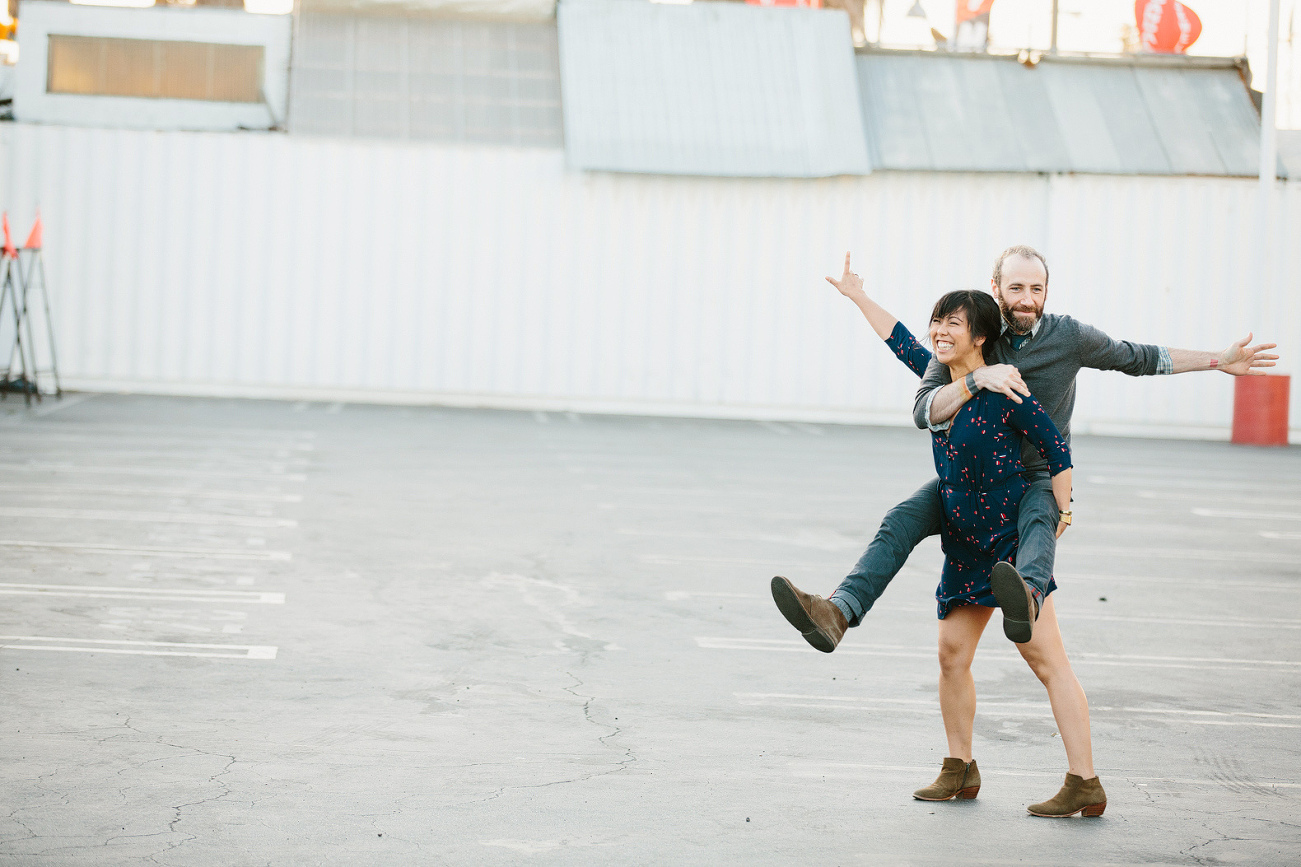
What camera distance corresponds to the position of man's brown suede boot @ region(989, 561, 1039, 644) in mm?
4449

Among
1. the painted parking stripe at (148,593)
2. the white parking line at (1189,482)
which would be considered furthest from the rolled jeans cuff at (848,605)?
the white parking line at (1189,482)

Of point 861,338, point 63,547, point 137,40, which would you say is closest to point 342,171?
point 137,40

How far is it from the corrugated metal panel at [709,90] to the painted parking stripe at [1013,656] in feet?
49.5

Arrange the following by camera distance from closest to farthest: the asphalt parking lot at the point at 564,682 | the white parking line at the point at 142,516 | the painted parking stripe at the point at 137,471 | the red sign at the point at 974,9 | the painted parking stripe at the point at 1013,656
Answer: the asphalt parking lot at the point at 564,682 → the painted parking stripe at the point at 1013,656 → the white parking line at the point at 142,516 → the painted parking stripe at the point at 137,471 → the red sign at the point at 974,9

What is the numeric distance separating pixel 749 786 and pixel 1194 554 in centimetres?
727

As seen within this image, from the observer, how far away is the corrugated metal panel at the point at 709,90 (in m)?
22.1

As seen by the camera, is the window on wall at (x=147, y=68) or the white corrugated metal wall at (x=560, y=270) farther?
the window on wall at (x=147, y=68)

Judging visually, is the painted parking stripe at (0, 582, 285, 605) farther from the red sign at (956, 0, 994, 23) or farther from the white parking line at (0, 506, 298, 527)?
the red sign at (956, 0, 994, 23)

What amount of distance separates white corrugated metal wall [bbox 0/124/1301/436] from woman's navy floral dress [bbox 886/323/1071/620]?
17825 millimetres

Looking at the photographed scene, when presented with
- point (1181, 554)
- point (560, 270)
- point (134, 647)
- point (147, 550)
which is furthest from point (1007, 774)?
point (560, 270)

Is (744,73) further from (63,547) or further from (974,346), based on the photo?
(974,346)

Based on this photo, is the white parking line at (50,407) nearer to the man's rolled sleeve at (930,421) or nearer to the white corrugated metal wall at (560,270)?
the white corrugated metal wall at (560,270)

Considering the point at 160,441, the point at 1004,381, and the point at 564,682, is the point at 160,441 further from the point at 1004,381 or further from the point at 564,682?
the point at 1004,381

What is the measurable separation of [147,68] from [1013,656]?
18.8m
